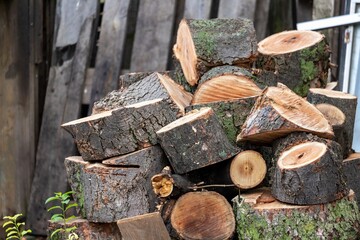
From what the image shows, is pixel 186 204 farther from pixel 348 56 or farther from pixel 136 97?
pixel 348 56

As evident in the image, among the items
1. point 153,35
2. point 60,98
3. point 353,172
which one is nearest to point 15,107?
point 60,98

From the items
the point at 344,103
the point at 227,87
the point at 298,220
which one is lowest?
the point at 298,220

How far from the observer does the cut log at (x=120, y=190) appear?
14.8 ft

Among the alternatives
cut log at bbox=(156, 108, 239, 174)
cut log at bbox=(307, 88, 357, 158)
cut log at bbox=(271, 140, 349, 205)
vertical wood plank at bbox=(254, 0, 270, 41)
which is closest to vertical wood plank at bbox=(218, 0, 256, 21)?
vertical wood plank at bbox=(254, 0, 270, 41)

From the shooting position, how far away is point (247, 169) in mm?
4445

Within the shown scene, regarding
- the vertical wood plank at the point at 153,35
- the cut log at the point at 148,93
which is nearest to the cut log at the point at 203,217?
the cut log at the point at 148,93

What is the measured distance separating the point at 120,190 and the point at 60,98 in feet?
7.09

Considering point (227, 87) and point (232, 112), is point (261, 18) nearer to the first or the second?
point (227, 87)

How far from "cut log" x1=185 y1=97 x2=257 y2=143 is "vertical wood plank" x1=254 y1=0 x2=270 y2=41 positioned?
1.49 meters

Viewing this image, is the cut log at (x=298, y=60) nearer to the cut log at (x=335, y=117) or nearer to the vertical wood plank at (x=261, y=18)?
the cut log at (x=335, y=117)

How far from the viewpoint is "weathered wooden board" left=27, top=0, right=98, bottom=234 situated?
21.1 ft

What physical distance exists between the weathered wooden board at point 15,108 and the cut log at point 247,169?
8.56 feet

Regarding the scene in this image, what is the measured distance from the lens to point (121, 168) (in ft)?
14.9

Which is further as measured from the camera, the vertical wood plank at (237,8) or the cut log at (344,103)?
the vertical wood plank at (237,8)
